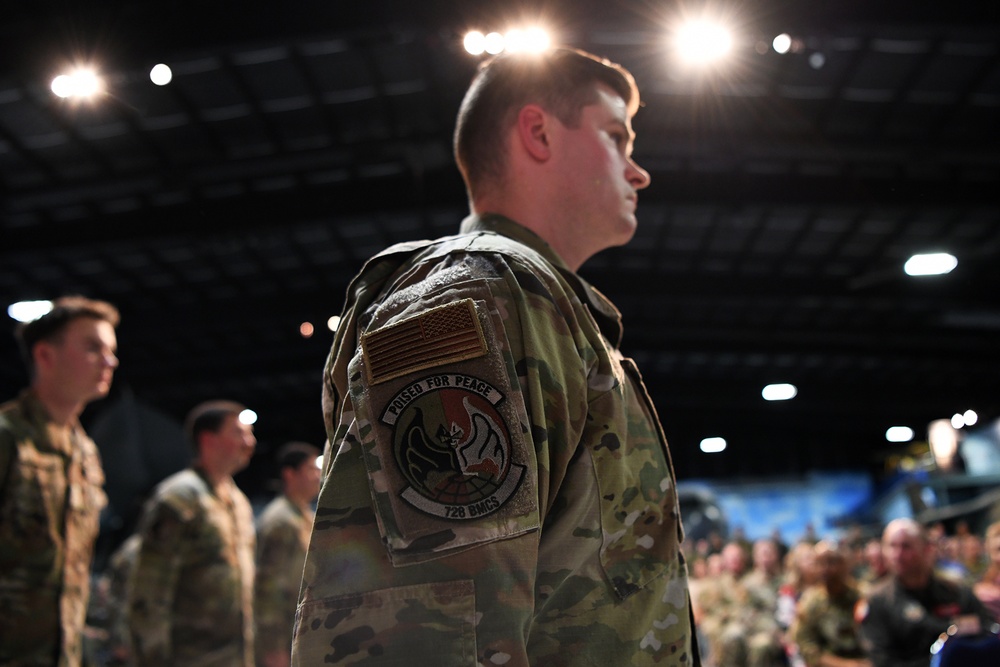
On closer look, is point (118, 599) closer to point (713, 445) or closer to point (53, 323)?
point (53, 323)

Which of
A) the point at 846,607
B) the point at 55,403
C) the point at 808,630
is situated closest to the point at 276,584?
the point at 55,403

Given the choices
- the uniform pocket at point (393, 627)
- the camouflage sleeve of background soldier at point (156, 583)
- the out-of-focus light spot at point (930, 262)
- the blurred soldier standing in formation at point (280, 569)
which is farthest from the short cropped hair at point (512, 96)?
the out-of-focus light spot at point (930, 262)

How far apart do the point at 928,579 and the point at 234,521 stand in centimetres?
354

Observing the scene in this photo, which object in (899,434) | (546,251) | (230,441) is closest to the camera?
(546,251)

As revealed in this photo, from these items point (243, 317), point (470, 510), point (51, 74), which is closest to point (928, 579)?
point (470, 510)

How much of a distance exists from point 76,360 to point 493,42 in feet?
12.2

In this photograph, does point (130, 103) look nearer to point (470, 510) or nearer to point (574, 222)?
point (574, 222)

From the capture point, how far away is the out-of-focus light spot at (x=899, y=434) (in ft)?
65.1

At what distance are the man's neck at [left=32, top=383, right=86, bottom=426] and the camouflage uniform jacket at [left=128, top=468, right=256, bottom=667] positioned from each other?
1.02 meters

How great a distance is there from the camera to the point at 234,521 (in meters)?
3.95

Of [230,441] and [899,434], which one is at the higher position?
[899,434]

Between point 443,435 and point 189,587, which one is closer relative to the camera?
point 443,435

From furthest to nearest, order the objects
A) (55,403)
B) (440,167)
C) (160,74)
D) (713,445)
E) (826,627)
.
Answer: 1. (713,445)
2. (440,167)
3. (160,74)
4. (826,627)
5. (55,403)

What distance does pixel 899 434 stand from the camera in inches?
796
